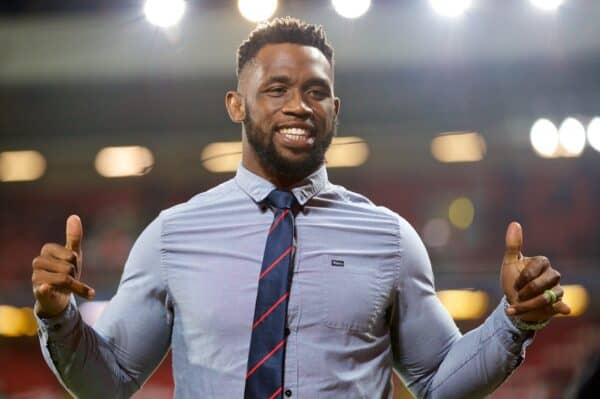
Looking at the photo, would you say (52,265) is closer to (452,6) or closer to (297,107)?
(297,107)

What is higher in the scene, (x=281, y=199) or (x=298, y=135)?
(x=298, y=135)

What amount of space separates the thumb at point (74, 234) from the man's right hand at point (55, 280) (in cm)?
3

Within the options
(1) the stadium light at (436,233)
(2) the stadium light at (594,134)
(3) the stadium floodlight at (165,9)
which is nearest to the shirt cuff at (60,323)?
(3) the stadium floodlight at (165,9)

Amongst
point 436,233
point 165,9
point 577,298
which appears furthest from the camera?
point 436,233

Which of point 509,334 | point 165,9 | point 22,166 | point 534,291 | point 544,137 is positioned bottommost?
point 22,166

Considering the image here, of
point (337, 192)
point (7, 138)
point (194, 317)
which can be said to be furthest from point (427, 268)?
point (7, 138)

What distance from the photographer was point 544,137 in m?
7.98

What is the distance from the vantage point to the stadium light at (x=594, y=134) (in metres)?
7.80

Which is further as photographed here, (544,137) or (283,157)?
(544,137)

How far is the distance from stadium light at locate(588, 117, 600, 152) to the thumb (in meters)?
6.67

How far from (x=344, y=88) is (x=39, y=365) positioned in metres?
3.04

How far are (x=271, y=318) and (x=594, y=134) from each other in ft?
21.6

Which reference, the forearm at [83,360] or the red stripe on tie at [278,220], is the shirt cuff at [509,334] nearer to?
the red stripe on tie at [278,220]

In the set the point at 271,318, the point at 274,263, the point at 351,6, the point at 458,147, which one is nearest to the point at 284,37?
the point at 274,263
